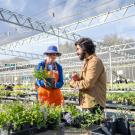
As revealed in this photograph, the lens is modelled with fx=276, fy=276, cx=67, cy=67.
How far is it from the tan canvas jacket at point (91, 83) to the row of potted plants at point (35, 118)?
0.14 m

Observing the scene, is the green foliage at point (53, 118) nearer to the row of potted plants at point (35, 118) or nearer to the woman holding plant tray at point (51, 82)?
the row of potted plants at point (35, 118)

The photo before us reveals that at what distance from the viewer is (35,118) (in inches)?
81.3

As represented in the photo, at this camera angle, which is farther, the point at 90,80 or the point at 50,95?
the point at 50,95

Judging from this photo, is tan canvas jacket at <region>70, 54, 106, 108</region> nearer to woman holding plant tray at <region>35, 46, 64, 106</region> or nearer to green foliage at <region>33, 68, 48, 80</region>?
green foliage at <region>33, 68, 48, 80</region>

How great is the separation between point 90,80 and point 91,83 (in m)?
0.03

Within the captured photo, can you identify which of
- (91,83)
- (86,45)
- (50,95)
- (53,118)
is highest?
(86,45)

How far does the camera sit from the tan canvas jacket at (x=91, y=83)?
2305 millimetres

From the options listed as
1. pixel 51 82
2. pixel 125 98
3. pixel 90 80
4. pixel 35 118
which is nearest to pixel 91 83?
pixel 90 80

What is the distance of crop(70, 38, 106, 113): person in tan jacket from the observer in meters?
2.31

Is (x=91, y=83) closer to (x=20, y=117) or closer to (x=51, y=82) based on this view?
(x=20, y=117)

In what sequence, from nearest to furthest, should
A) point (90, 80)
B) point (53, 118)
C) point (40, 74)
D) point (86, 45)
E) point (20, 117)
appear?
point (20, 117), point (53, 118), point (90, 80), point (86, 45), point (40, 74)

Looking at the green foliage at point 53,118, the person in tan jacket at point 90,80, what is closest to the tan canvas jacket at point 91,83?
the person in tan jacket at point 90,80

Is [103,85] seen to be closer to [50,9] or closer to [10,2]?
[10,2]

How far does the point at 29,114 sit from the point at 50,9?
436 inches
